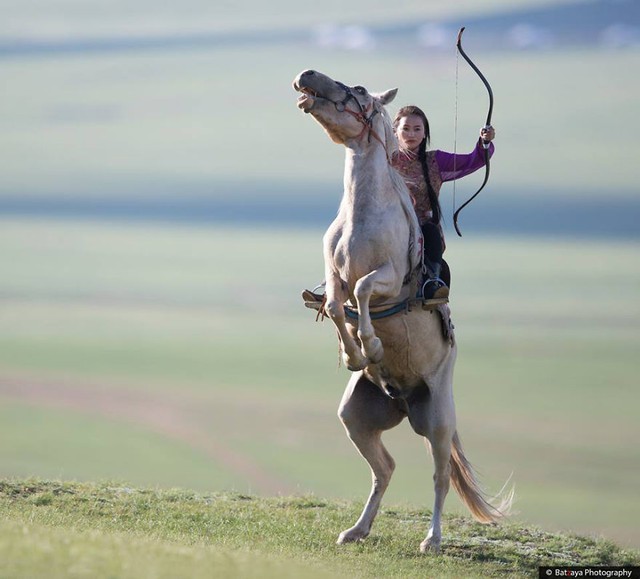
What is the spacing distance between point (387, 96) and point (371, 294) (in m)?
1.60

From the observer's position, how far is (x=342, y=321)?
822 centimetres

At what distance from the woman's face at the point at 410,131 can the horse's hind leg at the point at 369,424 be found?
1.84 metres

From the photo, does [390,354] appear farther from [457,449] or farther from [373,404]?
[457,449]

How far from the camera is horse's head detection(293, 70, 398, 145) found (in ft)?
27.7

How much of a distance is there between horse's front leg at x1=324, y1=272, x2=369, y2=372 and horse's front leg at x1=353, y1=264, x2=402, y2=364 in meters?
0.07

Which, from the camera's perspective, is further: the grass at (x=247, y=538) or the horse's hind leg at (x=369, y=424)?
the horse's hind leg at (x=369, y=424)

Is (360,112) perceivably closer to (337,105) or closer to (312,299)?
(337,105)

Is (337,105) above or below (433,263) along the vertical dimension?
above

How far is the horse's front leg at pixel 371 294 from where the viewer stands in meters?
8.10

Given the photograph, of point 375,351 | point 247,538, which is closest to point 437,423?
point 375,351

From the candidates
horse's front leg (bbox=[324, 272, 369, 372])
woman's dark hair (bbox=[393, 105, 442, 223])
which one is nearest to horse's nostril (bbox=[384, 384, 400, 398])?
horse's front leg (bbox=[324, 272, 369, 372])

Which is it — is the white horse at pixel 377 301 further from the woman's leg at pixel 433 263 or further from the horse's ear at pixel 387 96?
the woman's leg at pixel 433 263

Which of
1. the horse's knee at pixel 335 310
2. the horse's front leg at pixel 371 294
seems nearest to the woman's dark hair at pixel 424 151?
the horse's front leg at pixel 371 294

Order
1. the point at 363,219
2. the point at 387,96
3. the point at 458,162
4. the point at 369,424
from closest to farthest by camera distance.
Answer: the point at 363,219, the point at 387,96, the point at 369,424, the point at 458,162
